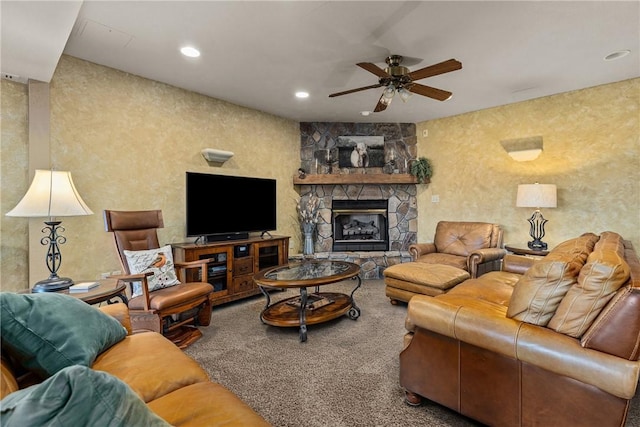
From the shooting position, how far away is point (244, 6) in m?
2.20

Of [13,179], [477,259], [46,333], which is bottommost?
[477,259]

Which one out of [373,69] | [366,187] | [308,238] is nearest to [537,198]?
[366,187]

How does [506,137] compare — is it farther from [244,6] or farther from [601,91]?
[244,6]

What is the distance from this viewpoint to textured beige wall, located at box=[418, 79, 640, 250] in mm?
3578

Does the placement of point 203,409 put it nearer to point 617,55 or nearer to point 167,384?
point 167,384

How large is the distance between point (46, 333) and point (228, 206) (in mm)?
2890

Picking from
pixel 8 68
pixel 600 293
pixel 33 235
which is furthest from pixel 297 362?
pixel 8 68

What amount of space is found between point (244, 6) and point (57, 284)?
227 cm

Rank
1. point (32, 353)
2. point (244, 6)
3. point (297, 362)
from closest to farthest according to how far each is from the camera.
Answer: point (32, 353)
point (244, 6)
point (297, 362)

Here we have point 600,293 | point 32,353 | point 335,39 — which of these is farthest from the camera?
point 335,39

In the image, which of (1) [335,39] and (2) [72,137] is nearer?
(1) [335,39]

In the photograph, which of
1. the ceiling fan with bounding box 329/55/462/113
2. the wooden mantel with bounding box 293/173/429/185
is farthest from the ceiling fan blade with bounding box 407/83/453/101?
the wooden mantel with bounding box 293/173/429/185

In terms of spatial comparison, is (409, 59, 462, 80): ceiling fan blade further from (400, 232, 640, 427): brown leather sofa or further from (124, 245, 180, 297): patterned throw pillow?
(124, 245, 180, 297): patterned throw pillow

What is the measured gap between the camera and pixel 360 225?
5.57 meters
